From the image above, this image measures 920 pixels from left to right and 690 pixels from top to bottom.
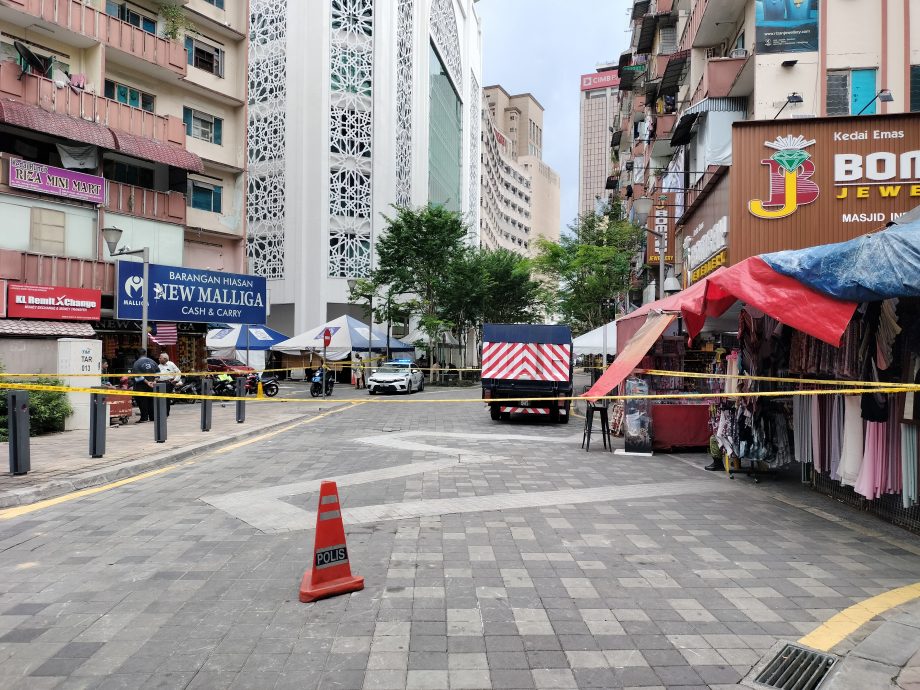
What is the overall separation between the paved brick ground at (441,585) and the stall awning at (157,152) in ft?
53.6

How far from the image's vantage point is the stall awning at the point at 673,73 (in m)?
24.8

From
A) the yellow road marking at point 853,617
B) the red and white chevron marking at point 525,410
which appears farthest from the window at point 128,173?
the yellow road marking at point 853,617

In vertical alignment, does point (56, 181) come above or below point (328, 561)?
above

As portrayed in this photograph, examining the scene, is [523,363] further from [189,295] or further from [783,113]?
[189,295]

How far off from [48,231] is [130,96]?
273 inches

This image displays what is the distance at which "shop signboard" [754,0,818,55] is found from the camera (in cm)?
1655

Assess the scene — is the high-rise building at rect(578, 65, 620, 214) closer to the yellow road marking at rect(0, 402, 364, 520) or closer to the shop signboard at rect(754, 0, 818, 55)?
the shop signboard at rect(754, 0, 818, 55)

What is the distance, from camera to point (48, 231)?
755 inches

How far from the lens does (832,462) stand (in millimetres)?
7043

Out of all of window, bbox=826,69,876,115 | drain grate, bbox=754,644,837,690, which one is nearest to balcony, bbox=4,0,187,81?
window, bbox=826,69,876,115

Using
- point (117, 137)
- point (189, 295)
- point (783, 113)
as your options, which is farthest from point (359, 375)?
point (783, 113)

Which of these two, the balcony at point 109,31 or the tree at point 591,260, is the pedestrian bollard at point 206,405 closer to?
the balcony at point 109,31

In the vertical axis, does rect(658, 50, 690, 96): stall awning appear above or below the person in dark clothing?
above

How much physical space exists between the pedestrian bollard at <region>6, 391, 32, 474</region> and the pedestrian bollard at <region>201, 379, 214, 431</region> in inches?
177
